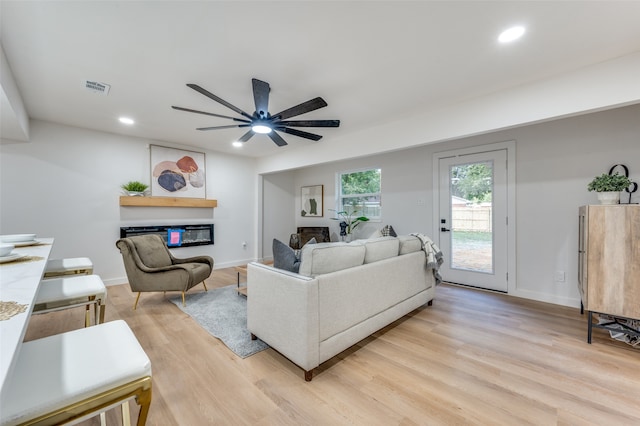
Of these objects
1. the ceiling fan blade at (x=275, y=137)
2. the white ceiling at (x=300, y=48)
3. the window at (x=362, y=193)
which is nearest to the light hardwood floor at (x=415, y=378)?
the white ceiling at (x=300, y=48)

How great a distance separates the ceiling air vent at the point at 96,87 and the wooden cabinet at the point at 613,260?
15.6 feet

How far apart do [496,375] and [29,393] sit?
2505 millimetres

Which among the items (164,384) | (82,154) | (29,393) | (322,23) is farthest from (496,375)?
(82,154)

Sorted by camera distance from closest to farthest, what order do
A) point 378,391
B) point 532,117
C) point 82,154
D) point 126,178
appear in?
point 378,391, point 532,117, point 82,154, point 126,178

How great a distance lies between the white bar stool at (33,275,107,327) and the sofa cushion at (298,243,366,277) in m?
Answer: 1.43

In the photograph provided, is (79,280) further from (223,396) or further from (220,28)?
(220,28)

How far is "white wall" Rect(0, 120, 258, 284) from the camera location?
3.60m

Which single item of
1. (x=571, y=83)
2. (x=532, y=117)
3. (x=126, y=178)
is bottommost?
(x=126, y=178)

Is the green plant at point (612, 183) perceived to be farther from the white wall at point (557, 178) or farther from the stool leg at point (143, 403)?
the stool leg at point (143, 403)

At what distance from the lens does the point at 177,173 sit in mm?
4914

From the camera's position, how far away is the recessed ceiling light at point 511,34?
189 centimetres

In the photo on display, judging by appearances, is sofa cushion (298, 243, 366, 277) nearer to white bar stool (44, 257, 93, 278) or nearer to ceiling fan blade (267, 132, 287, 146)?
ceiling fan blade (267, 132, 287, 146)

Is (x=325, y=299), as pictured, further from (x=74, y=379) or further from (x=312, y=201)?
(x=312, y=201)

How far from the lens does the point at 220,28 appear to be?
1.88m
